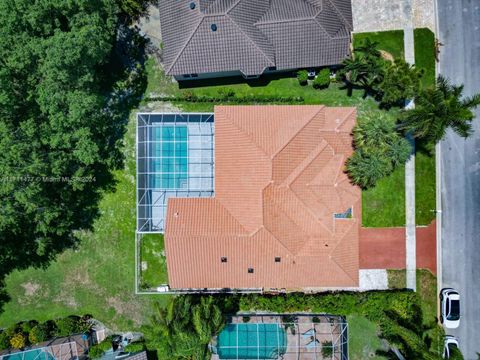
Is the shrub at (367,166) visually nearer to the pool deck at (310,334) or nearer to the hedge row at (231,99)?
the hedge row at (231,99)

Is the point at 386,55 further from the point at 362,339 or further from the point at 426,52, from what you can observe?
the point at 362,339

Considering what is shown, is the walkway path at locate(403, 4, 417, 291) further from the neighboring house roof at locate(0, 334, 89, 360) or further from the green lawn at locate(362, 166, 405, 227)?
the neighboring house roof at locate(0, 334, 89, 360)

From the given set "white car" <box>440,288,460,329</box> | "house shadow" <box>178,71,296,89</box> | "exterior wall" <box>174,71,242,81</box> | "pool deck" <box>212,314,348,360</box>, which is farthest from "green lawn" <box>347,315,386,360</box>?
"exterior wall" <box>174,71,242,81</box>

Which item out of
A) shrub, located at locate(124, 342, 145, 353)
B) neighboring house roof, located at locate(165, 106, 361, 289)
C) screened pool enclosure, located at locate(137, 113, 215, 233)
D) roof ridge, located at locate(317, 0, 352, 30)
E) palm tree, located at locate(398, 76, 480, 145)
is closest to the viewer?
palm tree, located at locate(398, 76, 480, 145)

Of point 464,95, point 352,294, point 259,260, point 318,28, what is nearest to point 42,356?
point 259,260

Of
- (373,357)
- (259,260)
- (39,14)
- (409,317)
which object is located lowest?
(373,357)

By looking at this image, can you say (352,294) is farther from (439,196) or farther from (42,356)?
(42,356)

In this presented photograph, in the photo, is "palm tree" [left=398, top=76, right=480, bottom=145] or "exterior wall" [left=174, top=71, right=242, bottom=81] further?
"exterior wall" [left=174, top=71, right=242, bottom=81]
